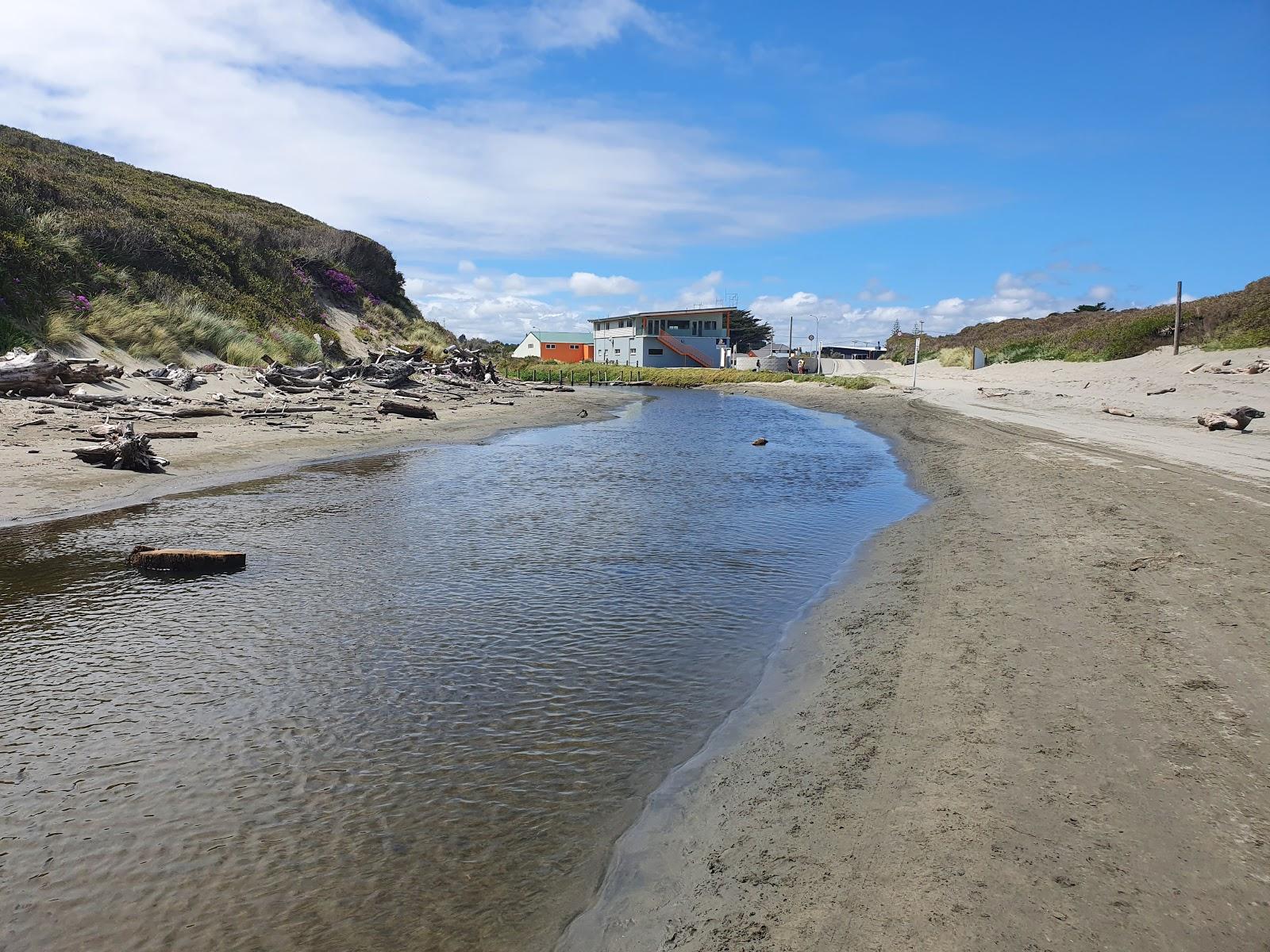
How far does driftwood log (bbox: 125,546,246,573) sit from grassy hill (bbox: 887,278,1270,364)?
37.7 m

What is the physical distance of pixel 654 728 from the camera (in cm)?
480

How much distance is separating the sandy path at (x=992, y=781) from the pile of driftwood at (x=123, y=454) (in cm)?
1107

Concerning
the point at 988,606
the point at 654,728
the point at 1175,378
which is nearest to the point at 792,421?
the point at 1175,378

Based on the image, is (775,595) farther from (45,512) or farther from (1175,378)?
(1175,378)

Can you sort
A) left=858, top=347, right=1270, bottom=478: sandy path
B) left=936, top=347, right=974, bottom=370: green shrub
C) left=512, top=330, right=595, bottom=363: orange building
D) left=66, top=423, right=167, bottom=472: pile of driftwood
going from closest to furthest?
left=66, top=423, right=167, bottom=472: pile of driftwood → left=858, top=347, right=1270, bottom=478: sandy path → left=936, top=347, right=974, bottom=370: green shrub → left=512, top=330, right=595, bottom=363: orange building

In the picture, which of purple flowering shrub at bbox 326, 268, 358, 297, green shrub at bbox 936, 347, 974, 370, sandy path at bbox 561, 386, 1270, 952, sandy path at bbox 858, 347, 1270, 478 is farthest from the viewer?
green shrub at bbox 936, 347, 974, 370

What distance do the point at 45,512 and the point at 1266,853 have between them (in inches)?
470

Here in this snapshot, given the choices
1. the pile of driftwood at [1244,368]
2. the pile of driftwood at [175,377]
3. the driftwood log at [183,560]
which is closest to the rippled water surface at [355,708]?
the driftwood log at [183,560]

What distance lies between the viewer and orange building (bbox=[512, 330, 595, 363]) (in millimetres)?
98688

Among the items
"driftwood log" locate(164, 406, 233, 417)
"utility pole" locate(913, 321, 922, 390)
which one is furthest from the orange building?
"driftwood log" locate(164, 406, 233, 417)

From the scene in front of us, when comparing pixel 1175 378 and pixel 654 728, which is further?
pixel 1175 378

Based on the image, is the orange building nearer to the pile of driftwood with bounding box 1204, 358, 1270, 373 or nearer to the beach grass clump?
the beach grass clump

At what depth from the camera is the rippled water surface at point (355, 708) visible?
10.5 feet

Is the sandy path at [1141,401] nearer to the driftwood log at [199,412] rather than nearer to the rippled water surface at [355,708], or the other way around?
the rippled water surface at [355,708]
